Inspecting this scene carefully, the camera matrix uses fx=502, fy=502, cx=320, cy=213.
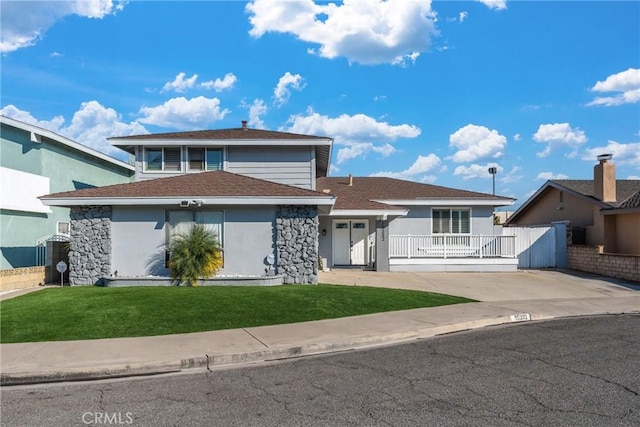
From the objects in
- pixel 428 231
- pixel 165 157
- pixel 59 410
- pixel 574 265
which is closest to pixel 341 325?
pixel 59 410

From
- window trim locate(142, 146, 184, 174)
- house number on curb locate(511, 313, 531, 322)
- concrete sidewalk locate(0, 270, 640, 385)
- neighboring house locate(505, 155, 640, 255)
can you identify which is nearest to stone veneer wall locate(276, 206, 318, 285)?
concrete sidewalk locate(0, 270, 640, 385)

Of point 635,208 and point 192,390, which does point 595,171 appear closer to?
point 635,208

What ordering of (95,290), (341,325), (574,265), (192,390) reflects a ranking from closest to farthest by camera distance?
(192,390) → (341,325) → (95,290) → (574,265)

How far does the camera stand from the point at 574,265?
23.8 meters

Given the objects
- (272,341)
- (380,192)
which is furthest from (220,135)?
(272,341)

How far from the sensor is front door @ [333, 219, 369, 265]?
23.7 m

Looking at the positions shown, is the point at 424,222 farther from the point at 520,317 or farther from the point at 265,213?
the point at 520,317

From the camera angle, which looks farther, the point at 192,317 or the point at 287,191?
the point at 287,191

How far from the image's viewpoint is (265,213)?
1641cm

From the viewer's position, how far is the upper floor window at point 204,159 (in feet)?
66.1

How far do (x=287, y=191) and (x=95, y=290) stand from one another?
6.44 metres

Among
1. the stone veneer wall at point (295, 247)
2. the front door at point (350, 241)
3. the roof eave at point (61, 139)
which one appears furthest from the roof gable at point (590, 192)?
the roof eave at point (61, 139)

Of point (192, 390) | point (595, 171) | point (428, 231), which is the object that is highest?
point (595, 171)

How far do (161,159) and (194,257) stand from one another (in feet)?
21.4
